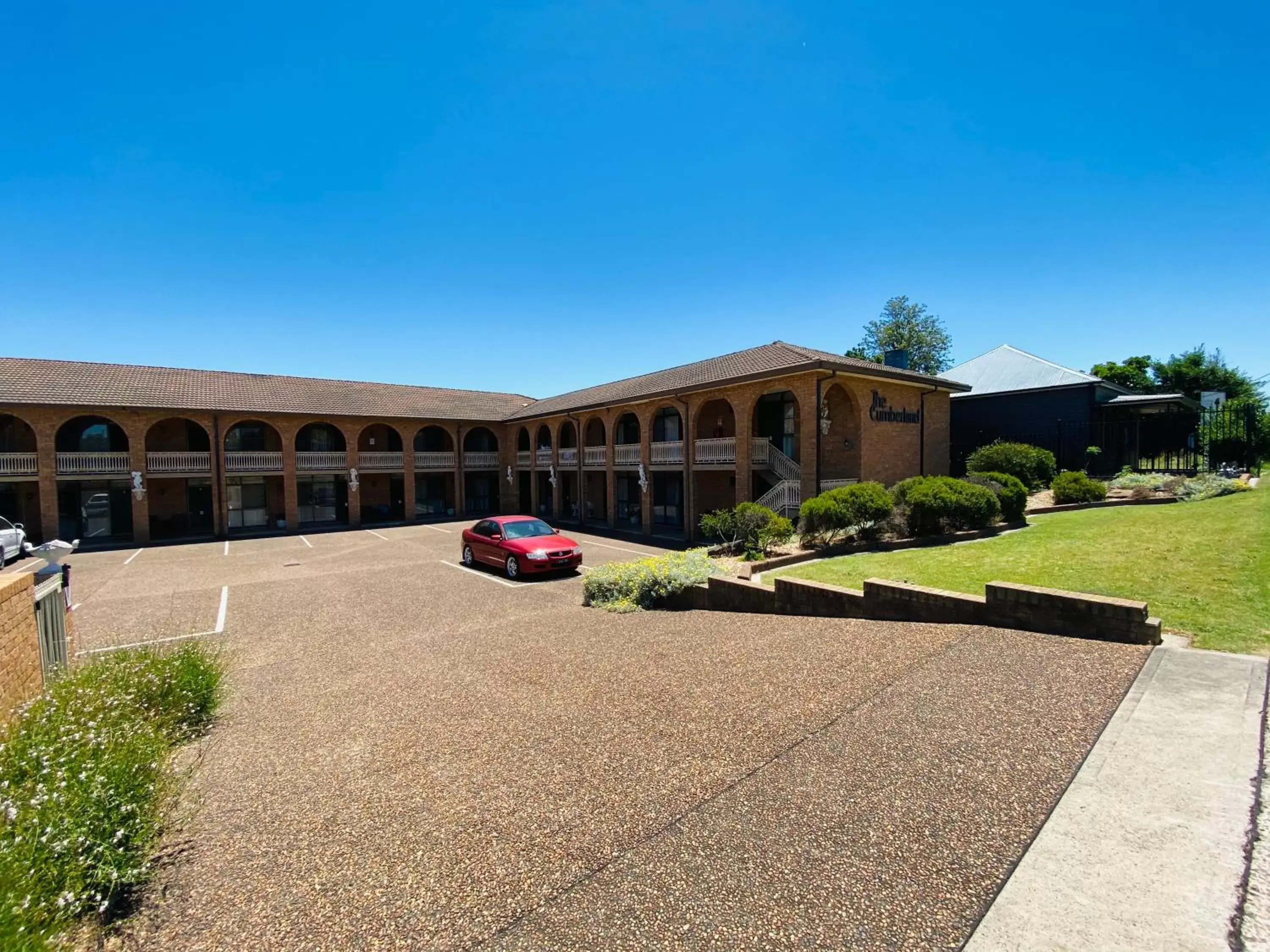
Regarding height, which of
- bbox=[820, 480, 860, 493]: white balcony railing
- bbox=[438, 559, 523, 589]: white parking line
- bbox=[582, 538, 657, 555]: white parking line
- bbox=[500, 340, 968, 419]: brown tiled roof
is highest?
bbox=[500, 340, 968, 419]: brown tiled roof

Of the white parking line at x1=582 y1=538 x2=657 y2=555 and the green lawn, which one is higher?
the green lawn

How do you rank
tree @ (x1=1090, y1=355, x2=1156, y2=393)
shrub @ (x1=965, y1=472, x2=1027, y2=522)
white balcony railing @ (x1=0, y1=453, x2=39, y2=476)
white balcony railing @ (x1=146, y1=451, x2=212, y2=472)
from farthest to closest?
tree @ (x1=1090, y1=355, x2=1156, y2=393) → white balcony railing @ (x1=146, y1=451, x2=212, y2=472) → white balcony railing @ (x1=0, y1=453, x2=39, y2=476) → shrub @ (x1=965, y1=472, x2=1027, y2=522)

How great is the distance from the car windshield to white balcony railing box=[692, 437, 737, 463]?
7.15 m

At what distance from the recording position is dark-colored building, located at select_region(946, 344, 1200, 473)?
22.3 meters

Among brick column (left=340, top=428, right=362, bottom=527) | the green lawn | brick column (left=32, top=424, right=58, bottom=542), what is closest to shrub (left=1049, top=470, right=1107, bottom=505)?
the green lawn

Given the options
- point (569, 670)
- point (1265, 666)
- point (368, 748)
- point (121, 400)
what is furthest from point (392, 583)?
point (121, 400)

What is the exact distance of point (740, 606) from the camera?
32.5 feet

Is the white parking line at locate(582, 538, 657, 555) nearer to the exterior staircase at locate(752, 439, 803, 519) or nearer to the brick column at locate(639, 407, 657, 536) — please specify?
the brick column at locate(639, 407, 657, 536)

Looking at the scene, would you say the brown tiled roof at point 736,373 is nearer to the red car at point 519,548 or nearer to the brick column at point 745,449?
the brick column at point 745,449

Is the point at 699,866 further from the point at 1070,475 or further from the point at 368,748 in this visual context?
the point at 1070,475

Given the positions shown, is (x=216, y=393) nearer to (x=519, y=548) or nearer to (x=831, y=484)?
(x=519, y=548)

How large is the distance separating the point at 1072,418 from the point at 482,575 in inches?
Result: 921

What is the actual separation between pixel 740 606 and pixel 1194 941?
750 centimetres

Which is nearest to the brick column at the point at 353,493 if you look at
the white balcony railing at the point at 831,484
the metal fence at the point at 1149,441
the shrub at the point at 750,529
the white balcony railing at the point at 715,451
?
the white balcony railing at the point at 715,451
